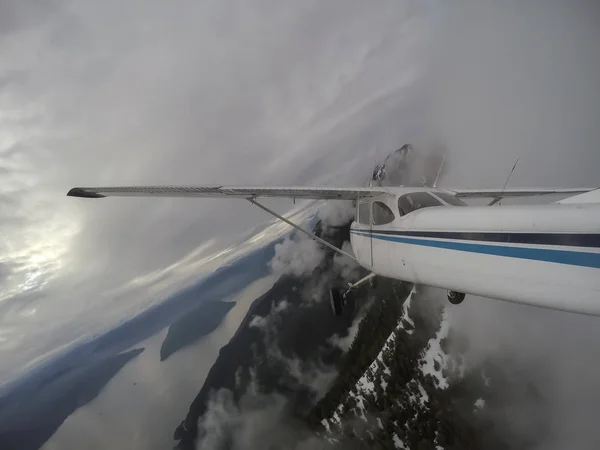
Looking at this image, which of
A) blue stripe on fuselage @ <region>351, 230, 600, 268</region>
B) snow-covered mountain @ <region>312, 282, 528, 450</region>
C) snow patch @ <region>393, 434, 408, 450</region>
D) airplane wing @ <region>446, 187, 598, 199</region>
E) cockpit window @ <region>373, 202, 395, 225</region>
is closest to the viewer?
blue stripe on fuselage @ <region>351, 230, 600, 268</region>

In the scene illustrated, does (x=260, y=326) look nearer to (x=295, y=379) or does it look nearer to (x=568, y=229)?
(x=295, y=379)

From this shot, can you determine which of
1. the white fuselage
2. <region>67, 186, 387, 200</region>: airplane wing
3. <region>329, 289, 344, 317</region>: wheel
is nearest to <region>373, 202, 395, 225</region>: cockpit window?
<region>67, 186, 387, 200</region>: airplane wing

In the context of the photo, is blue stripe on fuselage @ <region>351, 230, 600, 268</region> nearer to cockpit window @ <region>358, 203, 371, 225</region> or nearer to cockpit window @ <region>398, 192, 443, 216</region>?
cockpit window @ <region>398, 192, 443, 216</region>

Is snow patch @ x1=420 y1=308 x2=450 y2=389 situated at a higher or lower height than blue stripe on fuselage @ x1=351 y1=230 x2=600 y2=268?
lower

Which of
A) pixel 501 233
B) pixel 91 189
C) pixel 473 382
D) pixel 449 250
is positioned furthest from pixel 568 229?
pixel 473 382

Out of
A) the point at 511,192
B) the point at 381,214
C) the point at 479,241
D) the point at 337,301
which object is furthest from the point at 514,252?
the point at 337,301

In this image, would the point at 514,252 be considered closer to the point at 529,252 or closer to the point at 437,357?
the point at 529,252

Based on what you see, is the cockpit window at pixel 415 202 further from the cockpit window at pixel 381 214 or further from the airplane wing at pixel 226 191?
the airplane wing at pixel 226 191
